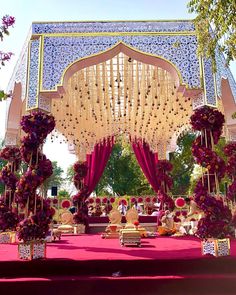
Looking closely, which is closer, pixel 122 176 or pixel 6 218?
pixel 6 218

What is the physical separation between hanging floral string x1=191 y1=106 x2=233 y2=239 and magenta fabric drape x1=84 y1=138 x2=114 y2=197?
7235 mm

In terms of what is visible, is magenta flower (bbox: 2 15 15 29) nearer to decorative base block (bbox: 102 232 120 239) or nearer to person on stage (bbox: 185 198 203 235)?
decorative base block (bbox: 102 232 120 239)

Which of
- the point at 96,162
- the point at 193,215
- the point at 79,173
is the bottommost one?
the point at 193,215

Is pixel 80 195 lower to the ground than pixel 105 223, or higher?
higher

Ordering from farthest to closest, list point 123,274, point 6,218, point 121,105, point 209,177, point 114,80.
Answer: point 121,105 < point 114,80 < point 6,218 < point 209,177 < point 123,274

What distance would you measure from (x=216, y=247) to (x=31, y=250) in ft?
9.21

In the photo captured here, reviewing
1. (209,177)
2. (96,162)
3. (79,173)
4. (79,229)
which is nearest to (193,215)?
(79,229)

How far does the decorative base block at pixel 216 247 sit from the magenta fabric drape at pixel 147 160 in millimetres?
7508

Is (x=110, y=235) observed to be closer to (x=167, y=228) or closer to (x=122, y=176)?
(x=167, y=228)

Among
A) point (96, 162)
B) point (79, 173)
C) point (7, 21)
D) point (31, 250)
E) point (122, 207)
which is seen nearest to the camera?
point (7, 21)

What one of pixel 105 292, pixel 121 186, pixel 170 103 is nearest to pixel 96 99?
pixel 170 103

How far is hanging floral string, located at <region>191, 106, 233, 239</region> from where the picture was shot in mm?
5227

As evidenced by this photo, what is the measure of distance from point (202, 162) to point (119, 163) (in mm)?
22866

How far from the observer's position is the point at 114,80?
826 cm
